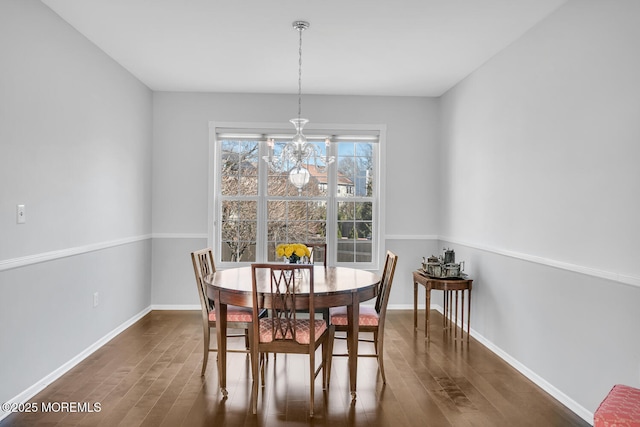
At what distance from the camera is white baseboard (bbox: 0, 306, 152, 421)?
2.80 metres

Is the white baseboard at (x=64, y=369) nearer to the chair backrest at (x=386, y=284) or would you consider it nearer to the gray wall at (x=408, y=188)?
the gray wall at (x=408, y=188)

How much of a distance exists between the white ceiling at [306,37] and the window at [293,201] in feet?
2.43

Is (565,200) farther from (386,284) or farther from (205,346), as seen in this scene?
(205,346)

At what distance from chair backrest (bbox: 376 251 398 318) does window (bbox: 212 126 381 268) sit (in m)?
2.11

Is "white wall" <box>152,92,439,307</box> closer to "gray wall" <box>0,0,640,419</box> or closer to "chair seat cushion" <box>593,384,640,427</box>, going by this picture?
"gray wall" <box>0,0,640,419</box>

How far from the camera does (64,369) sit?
10.9ft

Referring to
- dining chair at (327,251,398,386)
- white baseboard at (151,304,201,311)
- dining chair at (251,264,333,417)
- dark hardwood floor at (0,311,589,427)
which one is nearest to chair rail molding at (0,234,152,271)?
dark hardwood floor at (0,311,589,427)

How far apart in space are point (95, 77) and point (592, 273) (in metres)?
4.13

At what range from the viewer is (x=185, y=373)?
332 centimetres

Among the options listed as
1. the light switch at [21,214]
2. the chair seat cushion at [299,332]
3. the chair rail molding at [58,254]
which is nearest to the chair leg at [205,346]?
the chair seat cushion at [299,332]

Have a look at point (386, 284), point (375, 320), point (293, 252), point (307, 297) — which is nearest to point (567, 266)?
point (386, 284)

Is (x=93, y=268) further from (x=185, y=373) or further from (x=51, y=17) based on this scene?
(x=51, y=17)

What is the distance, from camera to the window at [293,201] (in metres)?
5.43

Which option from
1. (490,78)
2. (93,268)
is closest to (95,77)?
(93,268)
